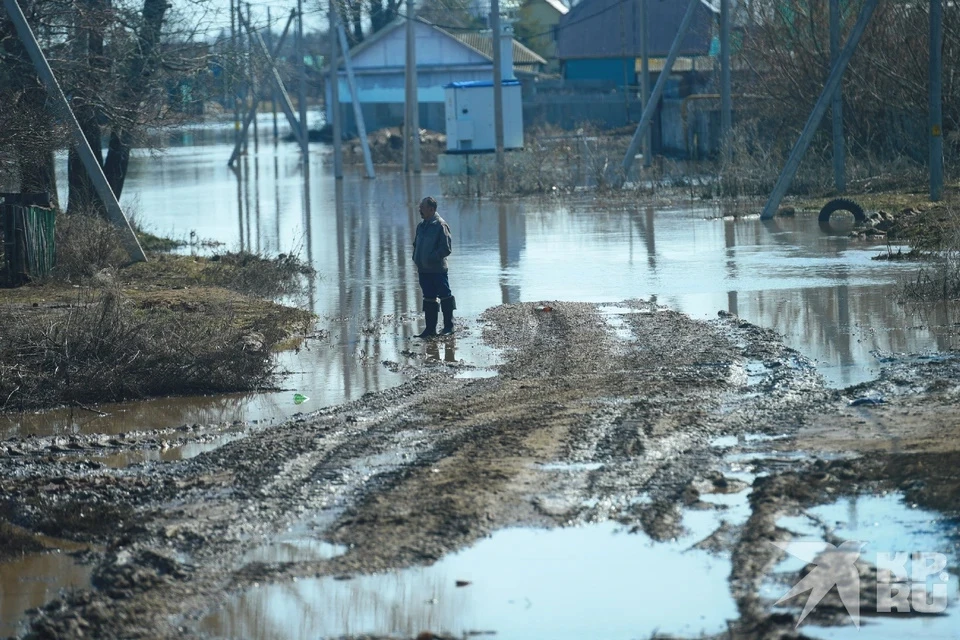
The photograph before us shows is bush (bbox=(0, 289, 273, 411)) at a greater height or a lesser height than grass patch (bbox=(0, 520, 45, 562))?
greater

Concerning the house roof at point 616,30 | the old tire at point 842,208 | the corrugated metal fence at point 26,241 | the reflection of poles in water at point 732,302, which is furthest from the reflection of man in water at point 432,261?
the house roof at point 616,30

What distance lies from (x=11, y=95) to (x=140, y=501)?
11283 mm

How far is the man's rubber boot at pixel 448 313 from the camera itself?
1236 cm

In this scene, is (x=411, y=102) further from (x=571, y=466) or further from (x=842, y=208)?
(x=571, y=466)

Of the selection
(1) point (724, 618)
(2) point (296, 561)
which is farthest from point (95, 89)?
(1) point (724, 618)

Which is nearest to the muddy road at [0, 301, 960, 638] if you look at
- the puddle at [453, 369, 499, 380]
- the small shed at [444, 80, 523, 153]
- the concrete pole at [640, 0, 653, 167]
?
the puddle at [453, 369, 499, 380]

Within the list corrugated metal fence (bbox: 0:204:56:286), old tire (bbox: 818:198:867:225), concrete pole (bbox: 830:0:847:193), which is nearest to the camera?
corrugated metal fence (bbox: 0:204:56:286)

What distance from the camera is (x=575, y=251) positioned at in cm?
1923

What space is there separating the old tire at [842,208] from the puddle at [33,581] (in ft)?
55.7

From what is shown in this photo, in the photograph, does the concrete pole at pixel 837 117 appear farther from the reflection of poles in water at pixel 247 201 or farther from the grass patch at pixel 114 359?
the grass patch at pixel 114 359

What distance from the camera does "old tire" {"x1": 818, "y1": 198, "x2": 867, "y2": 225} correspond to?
68.3ft

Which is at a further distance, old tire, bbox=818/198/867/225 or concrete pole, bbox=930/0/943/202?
concrete pole, bbox=930/0/943/202

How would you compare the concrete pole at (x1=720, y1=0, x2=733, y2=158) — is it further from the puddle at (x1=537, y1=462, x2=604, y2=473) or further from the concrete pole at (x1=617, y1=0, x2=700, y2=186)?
the puddle at (x1=537, y1=462, x2=604, y2=473)

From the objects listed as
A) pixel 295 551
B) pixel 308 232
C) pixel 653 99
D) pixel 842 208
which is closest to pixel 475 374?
pixel 295 551
